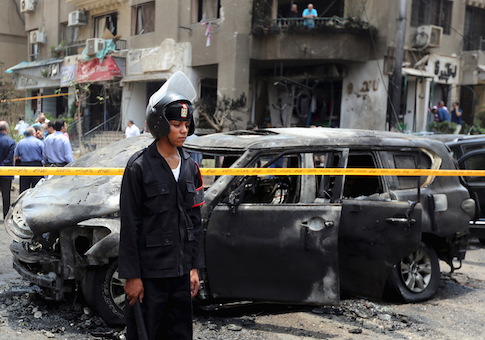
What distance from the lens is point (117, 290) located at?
15.3ft

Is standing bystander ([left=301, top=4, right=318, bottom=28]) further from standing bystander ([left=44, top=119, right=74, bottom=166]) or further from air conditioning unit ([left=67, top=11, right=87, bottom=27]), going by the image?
air conditioning unit ([left=67, top=11, right=87, bottom=27])

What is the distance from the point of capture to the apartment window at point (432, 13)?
62.3 ft

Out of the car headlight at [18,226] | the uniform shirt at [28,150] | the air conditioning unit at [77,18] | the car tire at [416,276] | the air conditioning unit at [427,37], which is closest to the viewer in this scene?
the car headlight at [18,226]

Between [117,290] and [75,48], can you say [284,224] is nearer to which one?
[117,290]

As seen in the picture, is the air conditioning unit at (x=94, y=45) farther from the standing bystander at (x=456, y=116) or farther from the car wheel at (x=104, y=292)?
the car wheel at (x=104, y=292)

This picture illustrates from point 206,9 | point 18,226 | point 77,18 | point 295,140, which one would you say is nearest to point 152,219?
point 18,226

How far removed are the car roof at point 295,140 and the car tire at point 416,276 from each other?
1.17 m

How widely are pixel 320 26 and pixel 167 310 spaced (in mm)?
16123

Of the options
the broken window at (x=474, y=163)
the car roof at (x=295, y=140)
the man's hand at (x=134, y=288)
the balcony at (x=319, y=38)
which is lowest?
the man's hand at (x=134, y=288)

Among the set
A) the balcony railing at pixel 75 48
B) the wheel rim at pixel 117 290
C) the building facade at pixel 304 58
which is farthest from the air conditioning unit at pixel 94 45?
the wheel rim at pixel 117 290

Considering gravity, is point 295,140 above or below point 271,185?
above

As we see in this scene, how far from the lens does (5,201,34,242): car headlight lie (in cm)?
472

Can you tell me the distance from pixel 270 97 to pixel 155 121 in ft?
59.9

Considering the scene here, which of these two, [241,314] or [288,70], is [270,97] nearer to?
[288,70]
